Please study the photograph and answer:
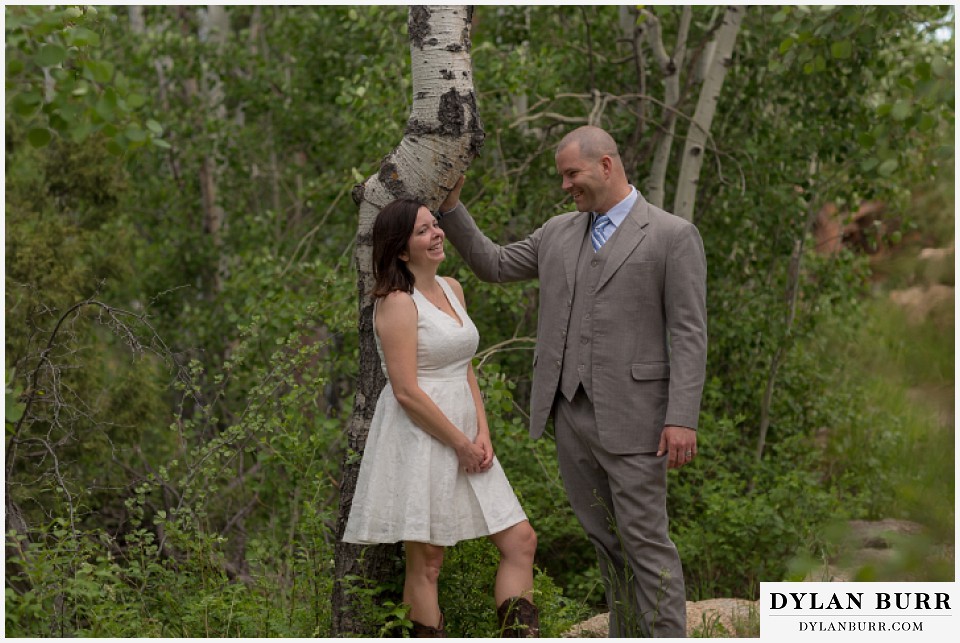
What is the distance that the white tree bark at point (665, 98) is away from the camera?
704 cm

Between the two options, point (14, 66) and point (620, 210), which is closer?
point (14, 66)

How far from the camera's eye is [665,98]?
7309mm

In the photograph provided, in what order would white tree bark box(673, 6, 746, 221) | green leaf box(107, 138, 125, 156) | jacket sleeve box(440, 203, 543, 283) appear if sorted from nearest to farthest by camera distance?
green leaf box(107, 138, 125, 156), jacket sleeve box(440, 203, 543, 283), white tree bark box(673, 6, 746, 221)

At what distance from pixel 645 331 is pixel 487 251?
0.74m

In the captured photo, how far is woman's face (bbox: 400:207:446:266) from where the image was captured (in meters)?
3.57

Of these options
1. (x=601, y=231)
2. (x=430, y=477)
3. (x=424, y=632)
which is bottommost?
(x=424, y=632)

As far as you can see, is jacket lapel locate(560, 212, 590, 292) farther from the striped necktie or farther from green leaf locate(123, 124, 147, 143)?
green leaf locate(123, 124, 147, 143)

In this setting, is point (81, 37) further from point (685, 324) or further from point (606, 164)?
point (685, 324)

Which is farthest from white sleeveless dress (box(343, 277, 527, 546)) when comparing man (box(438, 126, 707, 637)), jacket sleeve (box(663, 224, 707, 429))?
jacket sleeve (box(663, 224, 707, 429))

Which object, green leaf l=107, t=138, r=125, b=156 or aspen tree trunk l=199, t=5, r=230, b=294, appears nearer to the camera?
green leaf l=107, t=138, r=125, b=156

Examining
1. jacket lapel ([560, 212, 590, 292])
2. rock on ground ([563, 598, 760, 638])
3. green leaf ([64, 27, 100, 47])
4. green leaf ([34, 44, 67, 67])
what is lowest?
rock on ground ([563, 598, 760, 638])

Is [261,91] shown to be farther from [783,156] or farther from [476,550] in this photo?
[476,550]

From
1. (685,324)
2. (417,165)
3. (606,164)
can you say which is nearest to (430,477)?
(685,324)

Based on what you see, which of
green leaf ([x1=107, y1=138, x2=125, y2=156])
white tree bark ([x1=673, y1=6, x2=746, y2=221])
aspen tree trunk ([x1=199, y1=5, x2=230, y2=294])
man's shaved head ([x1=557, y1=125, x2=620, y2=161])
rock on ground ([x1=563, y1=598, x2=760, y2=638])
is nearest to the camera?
green leaf ([x1=107, y1=138, x2=125, y2=156])
